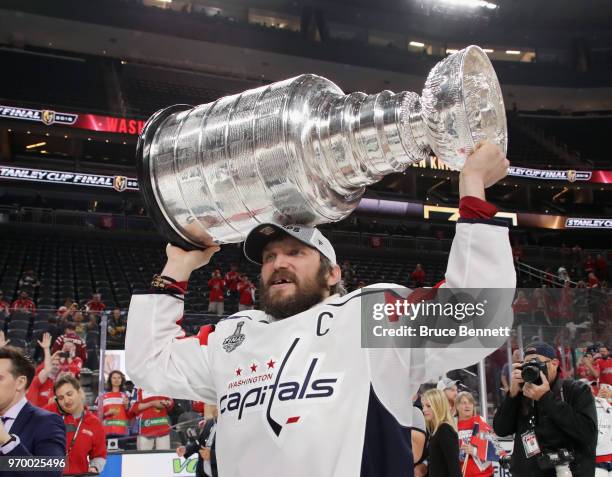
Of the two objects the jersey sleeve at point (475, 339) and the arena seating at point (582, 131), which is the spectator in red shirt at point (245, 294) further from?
the arena seating at point (582, 131)

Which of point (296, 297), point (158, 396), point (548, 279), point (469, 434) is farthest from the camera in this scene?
point (548, 279)

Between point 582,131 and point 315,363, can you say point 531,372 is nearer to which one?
point 315,363

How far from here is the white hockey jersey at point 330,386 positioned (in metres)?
1.36

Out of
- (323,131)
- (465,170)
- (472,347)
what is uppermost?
(323,131)

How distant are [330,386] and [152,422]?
219 inches

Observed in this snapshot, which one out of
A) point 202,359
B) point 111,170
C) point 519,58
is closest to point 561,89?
point 519,58

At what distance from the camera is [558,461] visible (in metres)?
2.98

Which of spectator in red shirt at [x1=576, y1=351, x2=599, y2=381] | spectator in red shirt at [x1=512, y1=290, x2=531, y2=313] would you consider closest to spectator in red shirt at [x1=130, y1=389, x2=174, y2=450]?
spectator in red shirt at [x1=512, y1=290, x2=531, y2=313]

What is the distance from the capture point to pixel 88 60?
2072 centimetres

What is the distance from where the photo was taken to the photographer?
2973mm

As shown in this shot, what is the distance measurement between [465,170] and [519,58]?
2604 cm

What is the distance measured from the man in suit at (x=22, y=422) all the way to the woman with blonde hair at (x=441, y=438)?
181 cm

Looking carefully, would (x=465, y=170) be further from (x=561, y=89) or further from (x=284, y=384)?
(x=561, y=89)

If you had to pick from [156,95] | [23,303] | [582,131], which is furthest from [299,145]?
[582,131]
